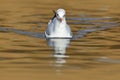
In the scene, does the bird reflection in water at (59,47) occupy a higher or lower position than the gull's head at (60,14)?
lower

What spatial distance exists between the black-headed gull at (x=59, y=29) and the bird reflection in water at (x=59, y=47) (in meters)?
0.40

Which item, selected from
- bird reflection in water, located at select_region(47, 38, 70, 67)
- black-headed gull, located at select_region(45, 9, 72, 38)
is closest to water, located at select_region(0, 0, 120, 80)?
bird reflection in water, located at select_region(47, 38, 70, 67)

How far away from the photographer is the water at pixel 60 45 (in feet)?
45.3

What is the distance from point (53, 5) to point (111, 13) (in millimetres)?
3872

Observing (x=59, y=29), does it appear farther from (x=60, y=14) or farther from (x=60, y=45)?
(x=60, y=45)

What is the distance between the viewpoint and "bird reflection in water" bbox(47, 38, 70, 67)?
15.2 meters

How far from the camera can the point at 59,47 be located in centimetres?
1728

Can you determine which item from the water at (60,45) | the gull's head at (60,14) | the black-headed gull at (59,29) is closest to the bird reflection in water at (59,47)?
the water at (60,45)

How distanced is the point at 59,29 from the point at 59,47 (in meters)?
2.73

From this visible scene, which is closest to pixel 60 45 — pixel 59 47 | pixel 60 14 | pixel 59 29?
pixel 59 47

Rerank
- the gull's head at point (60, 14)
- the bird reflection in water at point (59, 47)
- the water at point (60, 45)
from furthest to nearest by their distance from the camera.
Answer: the gull's head at point (60, 14), the bird reflection in water at point (59, 47), the water at point (60, 45)

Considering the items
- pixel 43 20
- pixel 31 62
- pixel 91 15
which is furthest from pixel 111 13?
pixel 31 62

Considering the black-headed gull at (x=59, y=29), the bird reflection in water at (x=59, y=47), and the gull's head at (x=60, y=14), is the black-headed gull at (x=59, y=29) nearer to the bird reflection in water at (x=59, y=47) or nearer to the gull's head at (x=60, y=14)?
the gull's head at (x=60, y=14)

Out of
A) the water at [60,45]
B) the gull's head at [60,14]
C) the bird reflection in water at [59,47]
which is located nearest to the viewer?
the water at [60,45]
